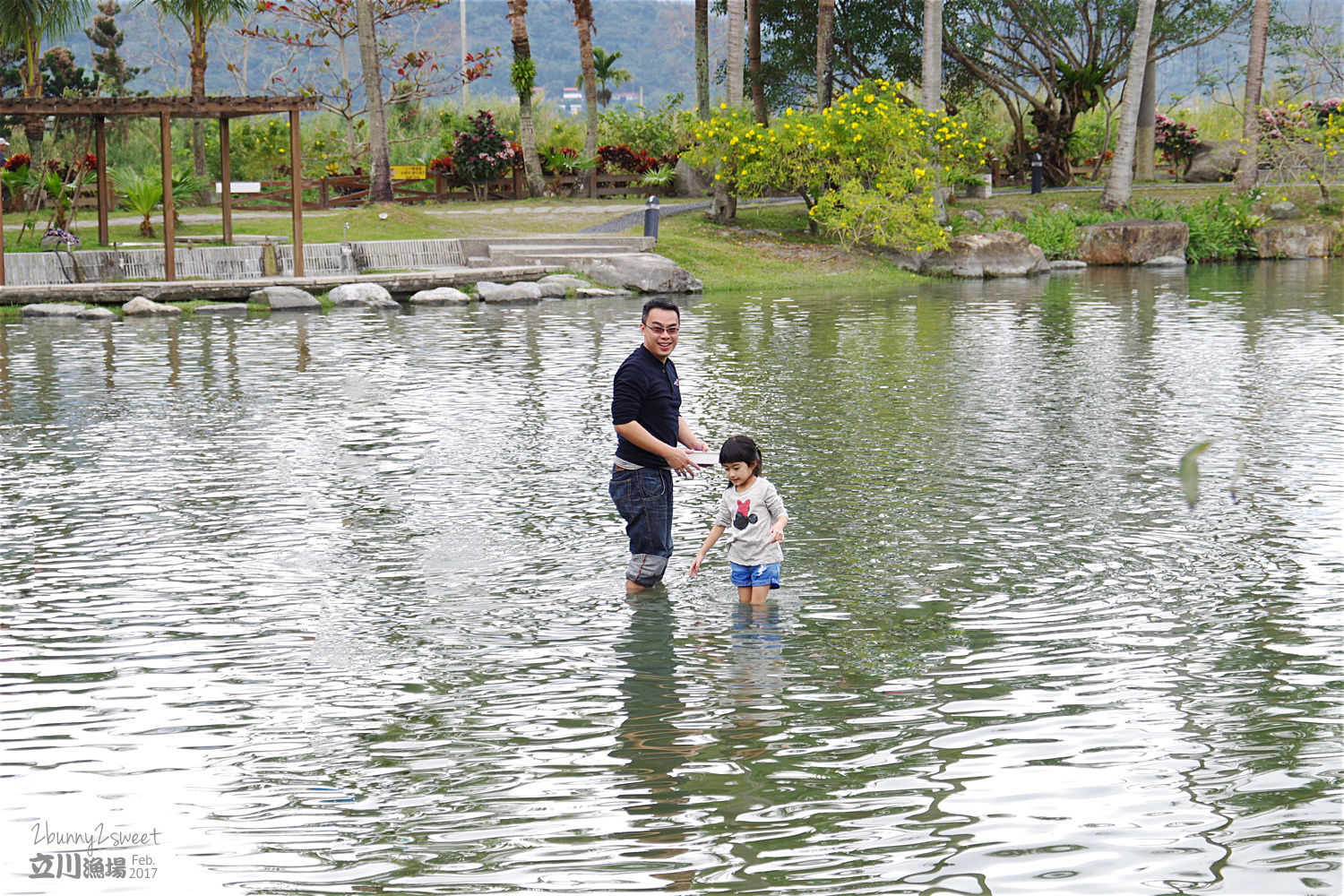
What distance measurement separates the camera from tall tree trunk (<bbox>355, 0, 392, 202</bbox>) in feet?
111

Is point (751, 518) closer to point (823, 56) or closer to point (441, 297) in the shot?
point (441, 297)

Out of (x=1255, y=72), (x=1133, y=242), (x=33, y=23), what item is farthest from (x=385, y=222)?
(x=1255, y=72)

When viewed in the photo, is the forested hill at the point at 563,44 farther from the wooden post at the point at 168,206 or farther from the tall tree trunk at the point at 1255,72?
the wooden post at the point at 168,206

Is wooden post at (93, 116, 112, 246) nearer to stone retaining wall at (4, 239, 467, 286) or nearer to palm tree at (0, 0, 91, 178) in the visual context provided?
stone retaining wall at (4, 239, 467, 286)

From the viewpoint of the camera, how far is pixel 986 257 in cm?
3328

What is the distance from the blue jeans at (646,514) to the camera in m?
7.70

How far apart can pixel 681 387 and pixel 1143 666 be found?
950 cm

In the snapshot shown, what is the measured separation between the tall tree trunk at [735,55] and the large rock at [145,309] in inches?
584

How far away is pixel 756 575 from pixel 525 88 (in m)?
33.3

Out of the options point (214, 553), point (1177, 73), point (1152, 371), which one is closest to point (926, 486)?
point (214, 553)

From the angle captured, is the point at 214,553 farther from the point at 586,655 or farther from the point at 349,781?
the point at 349,781

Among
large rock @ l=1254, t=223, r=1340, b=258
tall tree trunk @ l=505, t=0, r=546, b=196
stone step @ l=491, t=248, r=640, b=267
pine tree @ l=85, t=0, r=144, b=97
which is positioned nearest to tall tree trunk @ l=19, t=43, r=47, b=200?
stone step @ l=491, t=248, r=640, b=267

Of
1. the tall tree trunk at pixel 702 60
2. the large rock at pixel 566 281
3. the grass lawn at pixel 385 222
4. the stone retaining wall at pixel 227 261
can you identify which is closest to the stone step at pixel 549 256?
the stone retaining wall at pixel 227 261

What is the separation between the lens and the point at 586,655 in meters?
6.91
